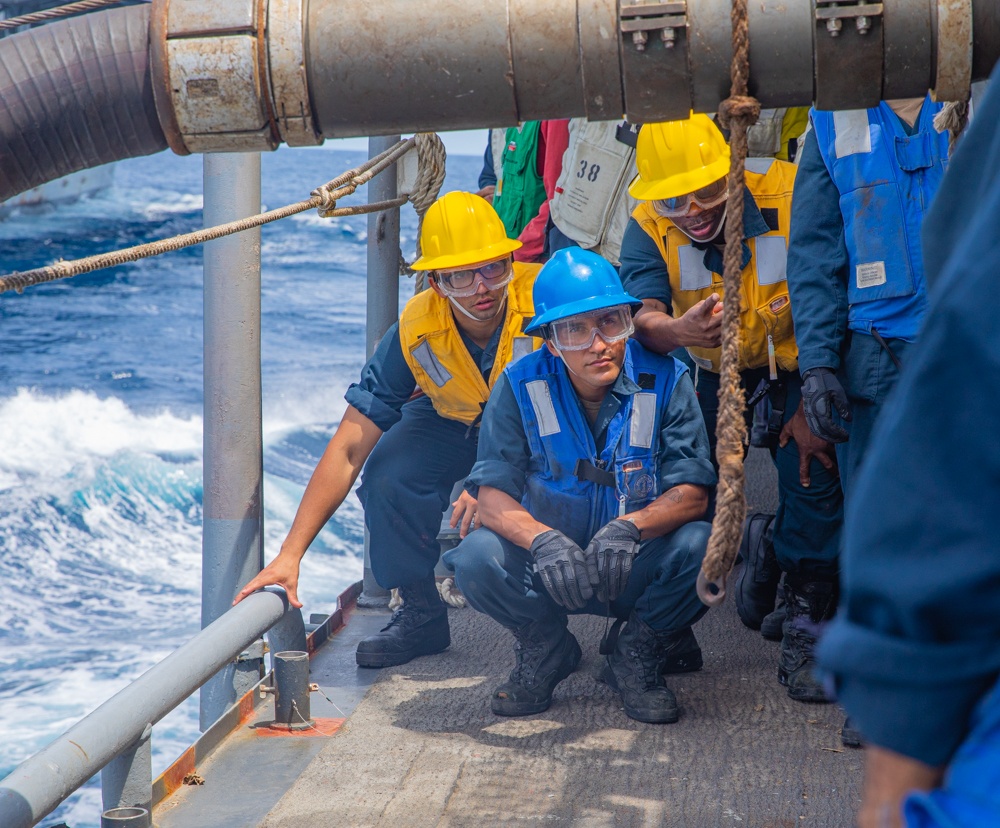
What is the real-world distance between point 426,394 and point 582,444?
0.88 meters

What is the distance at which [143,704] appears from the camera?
7.75 feet

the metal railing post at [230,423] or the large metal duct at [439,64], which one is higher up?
the large metal duct at [439,64]

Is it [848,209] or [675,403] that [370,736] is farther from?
[848,209]

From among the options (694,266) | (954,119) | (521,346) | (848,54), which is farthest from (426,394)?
(848,54)

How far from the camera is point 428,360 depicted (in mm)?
3764

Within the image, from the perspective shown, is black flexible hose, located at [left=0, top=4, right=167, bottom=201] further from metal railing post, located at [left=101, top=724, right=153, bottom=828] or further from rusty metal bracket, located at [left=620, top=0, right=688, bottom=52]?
metal railing post, located at [left=101, top=724, right=153, bottom=828]

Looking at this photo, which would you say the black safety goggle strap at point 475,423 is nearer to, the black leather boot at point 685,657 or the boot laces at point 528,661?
the boot laces at point 528,661

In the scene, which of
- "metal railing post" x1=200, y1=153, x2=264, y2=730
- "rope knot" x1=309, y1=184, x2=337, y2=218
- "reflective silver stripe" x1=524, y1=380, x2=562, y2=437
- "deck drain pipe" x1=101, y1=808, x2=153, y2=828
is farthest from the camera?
"metal railing post" x1=200, y1=153, x2=264, y2=730

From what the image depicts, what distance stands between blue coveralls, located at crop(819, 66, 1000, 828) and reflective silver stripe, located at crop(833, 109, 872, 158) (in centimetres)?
222

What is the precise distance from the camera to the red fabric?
16.1 feet

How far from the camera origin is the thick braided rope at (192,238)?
181cm

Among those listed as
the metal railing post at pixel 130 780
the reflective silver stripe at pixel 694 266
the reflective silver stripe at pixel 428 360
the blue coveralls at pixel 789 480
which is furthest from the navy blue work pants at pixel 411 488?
the metal railing post at pixel 130 780

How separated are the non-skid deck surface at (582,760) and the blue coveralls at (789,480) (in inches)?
14.9

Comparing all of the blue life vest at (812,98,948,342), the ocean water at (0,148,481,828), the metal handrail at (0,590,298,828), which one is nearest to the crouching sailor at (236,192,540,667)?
the metal handrail at (0,590,298,828)
